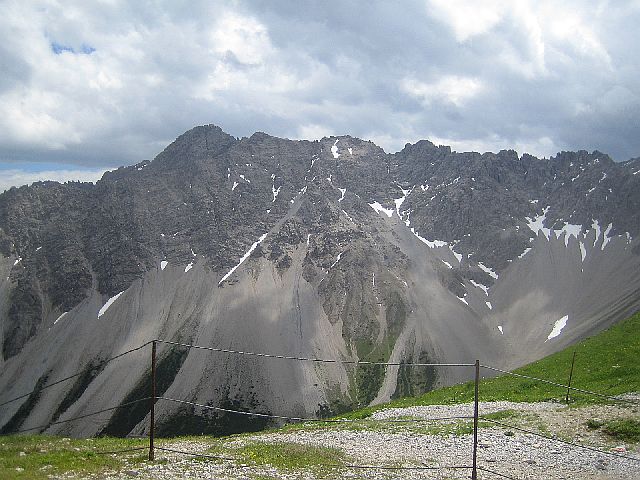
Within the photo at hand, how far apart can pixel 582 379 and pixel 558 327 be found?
161 meters

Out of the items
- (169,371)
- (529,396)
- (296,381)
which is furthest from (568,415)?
(169,371)

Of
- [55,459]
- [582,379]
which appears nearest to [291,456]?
[55,459]

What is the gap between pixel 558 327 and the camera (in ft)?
611

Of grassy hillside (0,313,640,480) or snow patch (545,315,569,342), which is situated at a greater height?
snow patch (545,315,569,342)

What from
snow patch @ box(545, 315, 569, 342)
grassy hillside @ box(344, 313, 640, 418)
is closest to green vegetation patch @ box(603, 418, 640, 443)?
grassy hillside @ box(344, 313, 640, 418)

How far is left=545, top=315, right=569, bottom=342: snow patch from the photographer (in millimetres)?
181925

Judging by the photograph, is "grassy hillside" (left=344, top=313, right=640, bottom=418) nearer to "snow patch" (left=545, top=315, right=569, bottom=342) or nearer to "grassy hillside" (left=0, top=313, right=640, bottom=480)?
"grassy hillside" (left=0, top=313, right=640, bottom=480)

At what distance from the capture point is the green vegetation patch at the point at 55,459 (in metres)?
20.1

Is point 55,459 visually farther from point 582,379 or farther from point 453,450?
A: point 582,379

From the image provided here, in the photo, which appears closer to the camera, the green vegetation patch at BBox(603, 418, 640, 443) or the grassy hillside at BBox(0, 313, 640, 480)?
the grassy hillside at BBox(0, 313, 640, 480)

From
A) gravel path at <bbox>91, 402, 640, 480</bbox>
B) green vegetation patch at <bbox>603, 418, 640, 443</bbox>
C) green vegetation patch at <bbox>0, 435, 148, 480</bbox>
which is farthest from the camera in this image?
green vegetation patch at <bbox>603, 418, 640, 443</bbox>

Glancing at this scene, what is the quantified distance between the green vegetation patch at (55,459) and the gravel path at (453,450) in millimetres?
1459

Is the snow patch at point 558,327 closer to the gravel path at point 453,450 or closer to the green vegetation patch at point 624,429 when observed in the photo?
the gravel path at point 453,450

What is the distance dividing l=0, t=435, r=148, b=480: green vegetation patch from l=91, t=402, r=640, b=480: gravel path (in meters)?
1.46
